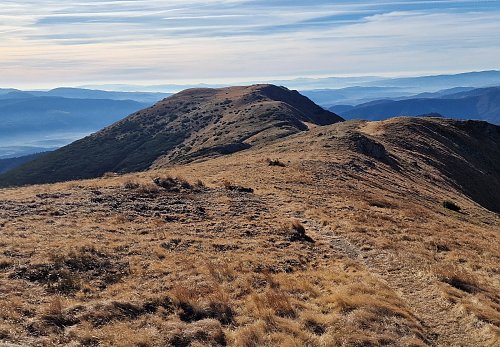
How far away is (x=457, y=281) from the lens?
1809 cm

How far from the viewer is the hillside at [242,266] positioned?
40.8 ft

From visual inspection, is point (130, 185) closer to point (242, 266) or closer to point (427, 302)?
point (242, 266)

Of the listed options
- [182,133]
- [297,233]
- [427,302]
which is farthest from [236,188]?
[182,133]

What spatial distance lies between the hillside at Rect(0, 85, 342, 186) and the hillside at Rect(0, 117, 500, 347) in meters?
39.6

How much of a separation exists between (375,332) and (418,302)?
3891 millimetres

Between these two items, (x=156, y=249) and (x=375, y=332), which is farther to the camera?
(x=156, y=249)

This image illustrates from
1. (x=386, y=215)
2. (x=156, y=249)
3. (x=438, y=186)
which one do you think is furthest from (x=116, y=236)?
(x=438, y=186)

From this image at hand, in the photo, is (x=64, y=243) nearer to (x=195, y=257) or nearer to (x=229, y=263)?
(x=195, y=257)

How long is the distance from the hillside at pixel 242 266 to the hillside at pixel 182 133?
39.6m

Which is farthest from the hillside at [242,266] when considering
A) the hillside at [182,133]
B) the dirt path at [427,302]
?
the hillside at [182,133]

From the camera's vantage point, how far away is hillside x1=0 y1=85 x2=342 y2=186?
8569 cm

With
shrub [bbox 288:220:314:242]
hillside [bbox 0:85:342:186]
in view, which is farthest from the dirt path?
hillside [bbox 0:85:342:186]

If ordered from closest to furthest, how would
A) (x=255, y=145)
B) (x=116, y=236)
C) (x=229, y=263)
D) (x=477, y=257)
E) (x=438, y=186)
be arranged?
(x=229, y=263), (x=116, y=236), (x=477, y=257), (x=438, y=186), (x=255, y=145)

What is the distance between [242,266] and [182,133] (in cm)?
9641
